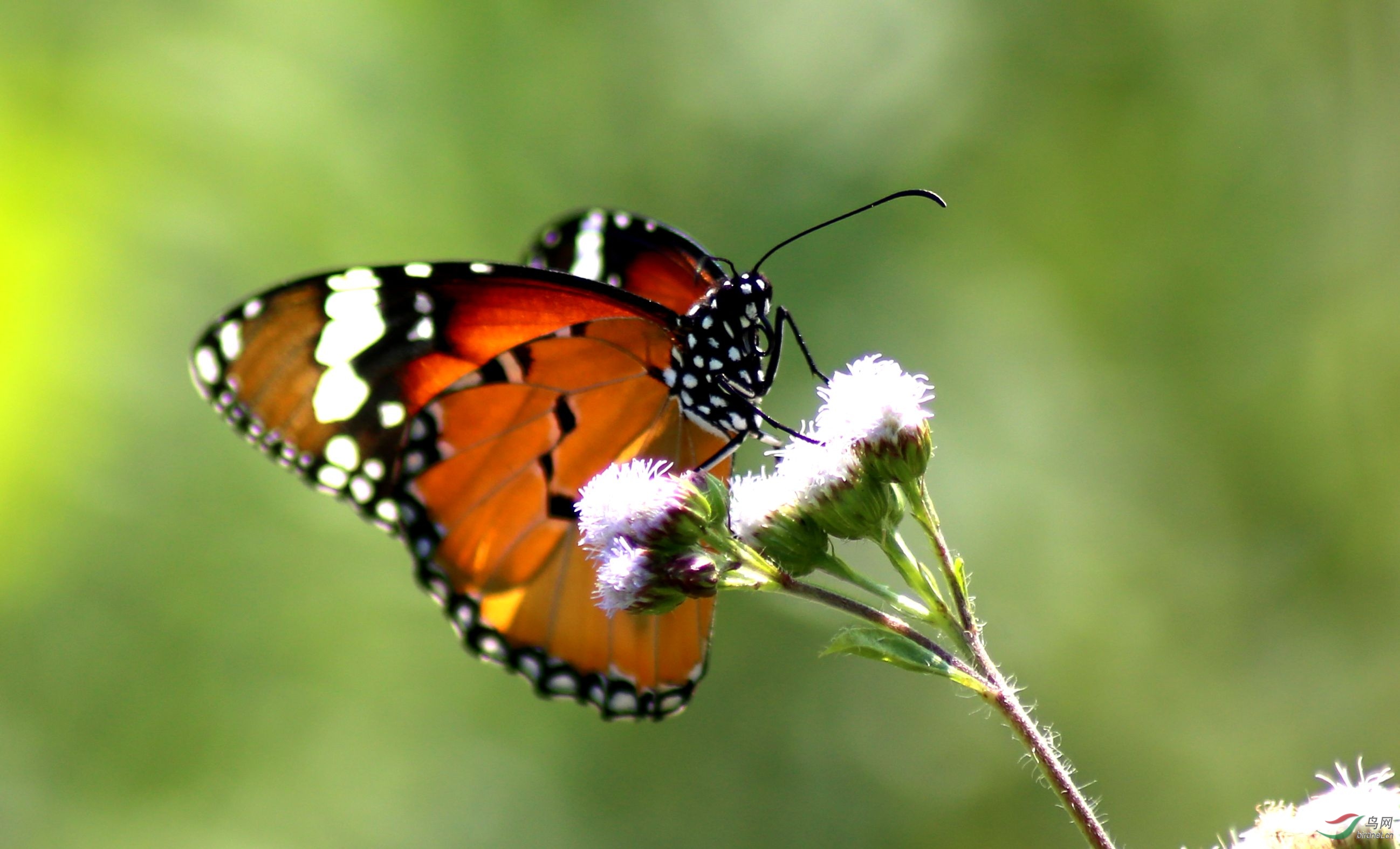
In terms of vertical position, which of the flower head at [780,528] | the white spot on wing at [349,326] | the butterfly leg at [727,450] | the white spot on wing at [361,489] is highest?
the white spot on wing at [349,326]

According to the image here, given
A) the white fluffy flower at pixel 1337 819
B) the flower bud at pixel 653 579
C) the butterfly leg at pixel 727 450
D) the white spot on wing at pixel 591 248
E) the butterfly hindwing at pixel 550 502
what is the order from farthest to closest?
the white spot on wing at pixel 591 248 < the butterfly hindwing at pixel 550 502 < the butterfly leg at pixel 727 450 < the flower bud at pixel 653 579 < the white fluffy flower at pixel 1337 819

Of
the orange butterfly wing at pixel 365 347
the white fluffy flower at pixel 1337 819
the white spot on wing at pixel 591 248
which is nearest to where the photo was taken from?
the white fluffy flower at pixel 1337 819

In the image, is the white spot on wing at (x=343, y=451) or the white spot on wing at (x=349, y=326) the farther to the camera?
the white spot on wing at (x=343, y=451)

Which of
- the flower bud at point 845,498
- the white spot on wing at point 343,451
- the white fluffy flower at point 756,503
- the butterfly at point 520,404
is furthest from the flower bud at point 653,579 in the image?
the white spot on wing at point 343,451

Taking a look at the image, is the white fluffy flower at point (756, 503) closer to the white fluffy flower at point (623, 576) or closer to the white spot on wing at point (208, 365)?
the white fluffy flower at point (623, 576)

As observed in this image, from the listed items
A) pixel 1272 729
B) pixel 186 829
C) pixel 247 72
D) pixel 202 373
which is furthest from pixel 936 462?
pixel 247 72

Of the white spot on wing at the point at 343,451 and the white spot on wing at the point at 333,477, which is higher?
the white spot on wing at the point at 343,451

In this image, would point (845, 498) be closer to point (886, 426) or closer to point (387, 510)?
point (886, 426)

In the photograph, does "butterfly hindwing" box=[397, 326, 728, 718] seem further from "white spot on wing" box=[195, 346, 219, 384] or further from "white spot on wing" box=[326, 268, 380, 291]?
"white spot on wing" box=[195, 346, 219, 384]
